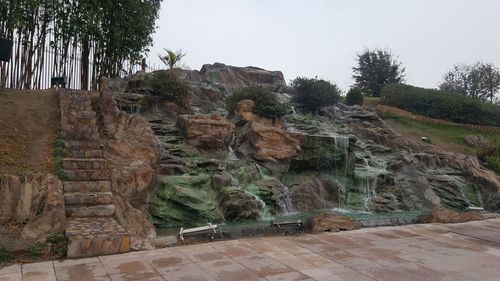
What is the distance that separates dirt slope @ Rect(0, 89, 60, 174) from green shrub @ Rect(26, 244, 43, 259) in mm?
1739

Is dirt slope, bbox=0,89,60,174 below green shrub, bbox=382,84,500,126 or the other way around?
below

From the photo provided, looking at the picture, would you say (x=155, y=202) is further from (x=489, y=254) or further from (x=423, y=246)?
(x=489, y=254)

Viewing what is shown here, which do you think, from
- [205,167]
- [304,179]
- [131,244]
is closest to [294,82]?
[304,179]

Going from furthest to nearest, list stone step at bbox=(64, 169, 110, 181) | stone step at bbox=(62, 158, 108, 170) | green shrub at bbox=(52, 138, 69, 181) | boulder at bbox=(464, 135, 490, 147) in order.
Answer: boulder at bbox=(464, 135, 490, 147) → stone step at bbox=(62, 158, 108, 170) → stone step at bbox=(64, 169, 110, 181) → green shrub at bbox=(52, 138, 69, 181)

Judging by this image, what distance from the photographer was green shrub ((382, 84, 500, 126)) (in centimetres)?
1956

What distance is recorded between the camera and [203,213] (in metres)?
7.91

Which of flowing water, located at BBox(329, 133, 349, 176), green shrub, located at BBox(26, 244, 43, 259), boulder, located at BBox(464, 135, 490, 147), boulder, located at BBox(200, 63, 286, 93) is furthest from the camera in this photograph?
boulder, located at BBox(200, 63, 286, 93)

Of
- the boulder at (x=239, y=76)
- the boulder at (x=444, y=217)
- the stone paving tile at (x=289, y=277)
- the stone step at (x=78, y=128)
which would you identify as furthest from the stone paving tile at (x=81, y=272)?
the boulder at (x=239, y=76)

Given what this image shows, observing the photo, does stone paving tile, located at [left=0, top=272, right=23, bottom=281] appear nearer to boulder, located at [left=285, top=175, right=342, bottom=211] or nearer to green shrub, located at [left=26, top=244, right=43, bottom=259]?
green shrub, located at [left=26, top=244, right=43, bottom=259]

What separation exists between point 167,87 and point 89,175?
631 cm

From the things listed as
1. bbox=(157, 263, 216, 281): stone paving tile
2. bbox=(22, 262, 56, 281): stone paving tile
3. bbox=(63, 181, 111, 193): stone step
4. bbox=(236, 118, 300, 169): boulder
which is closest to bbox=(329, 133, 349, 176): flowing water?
bbox=(236, 118, 300, 169): boulder

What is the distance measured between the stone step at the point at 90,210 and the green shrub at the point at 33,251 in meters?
A: 0.95

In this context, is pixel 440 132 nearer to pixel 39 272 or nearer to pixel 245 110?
pixel 245 110

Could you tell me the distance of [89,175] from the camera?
6.94 metres
